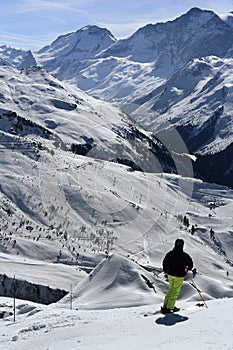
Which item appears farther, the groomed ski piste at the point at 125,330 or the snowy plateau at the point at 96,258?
the snowy plateau at the point at 96,258

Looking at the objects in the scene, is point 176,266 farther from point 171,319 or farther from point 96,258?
point 96,258

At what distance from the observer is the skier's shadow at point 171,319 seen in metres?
23.9

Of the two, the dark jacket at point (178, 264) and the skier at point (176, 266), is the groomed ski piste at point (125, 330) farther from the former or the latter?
the dark jacket at point (178, 264)

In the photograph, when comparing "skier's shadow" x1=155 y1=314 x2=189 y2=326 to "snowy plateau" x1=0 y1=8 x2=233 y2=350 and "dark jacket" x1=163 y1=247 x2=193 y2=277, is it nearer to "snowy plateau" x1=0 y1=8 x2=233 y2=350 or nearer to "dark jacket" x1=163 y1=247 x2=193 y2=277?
"snowy plateau" x1=0 y1=8 x2=233 y2=350

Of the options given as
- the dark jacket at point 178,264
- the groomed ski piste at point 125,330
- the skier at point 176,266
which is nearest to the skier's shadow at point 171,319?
the groomed ski piste at point 125,330

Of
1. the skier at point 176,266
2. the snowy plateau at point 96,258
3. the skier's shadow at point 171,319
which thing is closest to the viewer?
the skier's shadow at point 171,319

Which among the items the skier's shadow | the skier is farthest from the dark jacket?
the skier's shadow

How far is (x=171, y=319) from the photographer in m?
24.6

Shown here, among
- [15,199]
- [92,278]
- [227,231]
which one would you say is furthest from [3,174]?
[92,278]

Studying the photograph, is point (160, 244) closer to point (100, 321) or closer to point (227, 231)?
point (227, 231)

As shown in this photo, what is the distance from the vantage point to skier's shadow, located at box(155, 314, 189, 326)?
23.9 m

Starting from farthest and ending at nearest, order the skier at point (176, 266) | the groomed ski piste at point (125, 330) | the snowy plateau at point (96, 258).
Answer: the skier at point (176, 266) → the snowy plateau at point (96, 258) → the groomed ski piste at point (125, 330)

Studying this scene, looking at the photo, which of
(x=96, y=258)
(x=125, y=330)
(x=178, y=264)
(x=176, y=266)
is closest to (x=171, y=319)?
(x=125, y=330)

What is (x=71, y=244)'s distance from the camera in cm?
12019
